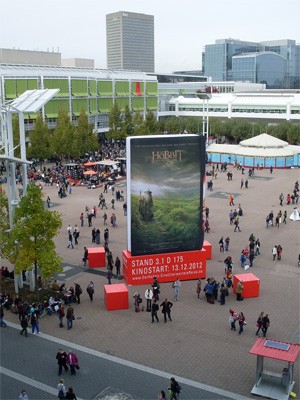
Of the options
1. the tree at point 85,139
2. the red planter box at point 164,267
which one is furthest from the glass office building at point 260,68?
the red planter box at point 164,267

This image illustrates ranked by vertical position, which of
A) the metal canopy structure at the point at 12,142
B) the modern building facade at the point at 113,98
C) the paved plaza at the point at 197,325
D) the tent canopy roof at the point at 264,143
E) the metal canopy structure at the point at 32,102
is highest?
the modern building facade at the point at 113,98

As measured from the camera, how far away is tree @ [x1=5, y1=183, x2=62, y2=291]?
1936 centimetres

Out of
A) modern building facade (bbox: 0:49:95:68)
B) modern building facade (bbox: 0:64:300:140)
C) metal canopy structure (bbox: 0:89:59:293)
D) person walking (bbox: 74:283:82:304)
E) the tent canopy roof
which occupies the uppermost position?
modern building facade (bbox: 0:49:95:68)

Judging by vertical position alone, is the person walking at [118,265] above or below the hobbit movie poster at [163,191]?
below

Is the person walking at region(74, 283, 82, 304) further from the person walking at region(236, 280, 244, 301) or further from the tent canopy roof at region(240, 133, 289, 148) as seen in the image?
the tent canopy roof at region(240, 133, 289, 148)

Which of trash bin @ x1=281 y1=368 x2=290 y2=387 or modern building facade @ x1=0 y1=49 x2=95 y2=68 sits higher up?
modern building facade @ x1=0 y1=49 x2=95 y2=68

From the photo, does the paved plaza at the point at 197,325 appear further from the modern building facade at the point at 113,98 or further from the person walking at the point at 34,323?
the modern building facade at the point at 113,98

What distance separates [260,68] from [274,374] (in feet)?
595

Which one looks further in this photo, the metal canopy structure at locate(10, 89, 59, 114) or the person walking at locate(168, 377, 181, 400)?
the metal canopy structure at locate(10, 89, 59, 114)

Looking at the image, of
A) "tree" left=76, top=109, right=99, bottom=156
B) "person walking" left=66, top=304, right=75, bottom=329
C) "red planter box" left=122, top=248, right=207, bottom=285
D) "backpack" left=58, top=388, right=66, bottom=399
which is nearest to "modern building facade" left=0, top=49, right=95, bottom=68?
"tree" left=76, top=109, right=99, bottom=156

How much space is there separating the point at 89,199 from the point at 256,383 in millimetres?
29390

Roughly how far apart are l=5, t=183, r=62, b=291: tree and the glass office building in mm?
173772

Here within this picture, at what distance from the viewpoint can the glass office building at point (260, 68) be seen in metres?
182

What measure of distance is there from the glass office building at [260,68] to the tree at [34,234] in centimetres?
17377
